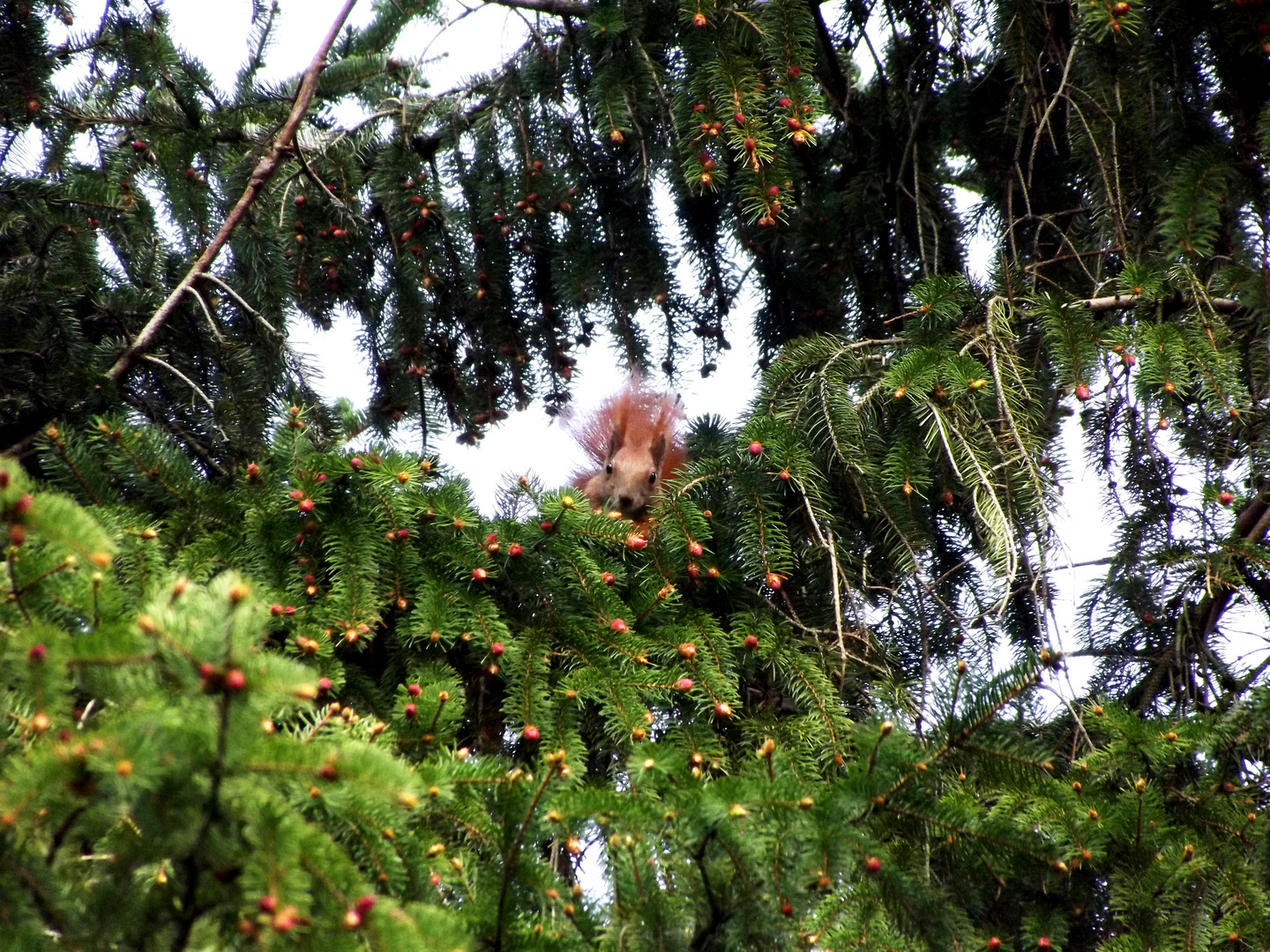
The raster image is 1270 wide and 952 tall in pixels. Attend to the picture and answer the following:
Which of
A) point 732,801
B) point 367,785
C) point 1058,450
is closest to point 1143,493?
point 1058,450

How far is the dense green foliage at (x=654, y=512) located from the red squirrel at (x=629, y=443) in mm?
475

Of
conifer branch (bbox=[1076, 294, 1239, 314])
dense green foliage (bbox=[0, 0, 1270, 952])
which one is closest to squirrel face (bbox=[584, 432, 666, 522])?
dense green foliage (bbox=[0, 0, 1270, 952])

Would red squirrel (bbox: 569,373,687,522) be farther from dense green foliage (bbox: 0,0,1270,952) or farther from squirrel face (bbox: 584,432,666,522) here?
dense green foliage (bbox: 0,0,1270,952)

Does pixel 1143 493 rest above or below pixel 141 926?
above

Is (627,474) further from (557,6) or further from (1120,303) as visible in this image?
(1120,303)

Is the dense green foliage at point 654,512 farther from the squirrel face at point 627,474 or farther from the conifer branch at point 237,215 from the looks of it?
the squirrel face at point 627,474

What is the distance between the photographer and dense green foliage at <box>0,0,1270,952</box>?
2.98 ft

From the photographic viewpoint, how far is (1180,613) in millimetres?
2176

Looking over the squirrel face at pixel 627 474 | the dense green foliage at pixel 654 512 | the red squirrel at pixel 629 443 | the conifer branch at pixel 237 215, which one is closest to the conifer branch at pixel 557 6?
the dense green foliage at pixel 654 512

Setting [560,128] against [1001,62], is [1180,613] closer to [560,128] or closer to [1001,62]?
[1001,62]

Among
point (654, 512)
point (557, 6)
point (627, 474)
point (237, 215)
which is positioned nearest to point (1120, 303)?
point (654, 512)

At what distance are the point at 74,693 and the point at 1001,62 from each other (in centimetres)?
256

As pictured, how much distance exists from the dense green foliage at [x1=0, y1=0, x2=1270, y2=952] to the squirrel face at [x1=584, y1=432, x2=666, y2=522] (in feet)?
1.62

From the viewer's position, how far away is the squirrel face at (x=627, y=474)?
3.41 meters
